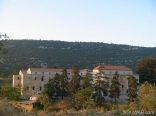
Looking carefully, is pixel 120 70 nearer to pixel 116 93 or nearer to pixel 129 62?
pixel 116 93

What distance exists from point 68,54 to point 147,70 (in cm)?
4750

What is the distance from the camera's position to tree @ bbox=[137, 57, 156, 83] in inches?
2279

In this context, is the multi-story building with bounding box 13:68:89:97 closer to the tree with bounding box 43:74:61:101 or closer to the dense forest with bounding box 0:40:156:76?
the dense forest with bounding box 0:40:156:76

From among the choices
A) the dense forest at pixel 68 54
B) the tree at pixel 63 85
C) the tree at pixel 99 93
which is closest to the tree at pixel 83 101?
the tree at pixel 99 93

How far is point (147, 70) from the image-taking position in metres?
59.6

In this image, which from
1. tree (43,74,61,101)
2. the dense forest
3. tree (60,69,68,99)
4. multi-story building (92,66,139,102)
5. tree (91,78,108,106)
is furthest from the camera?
the dense forest

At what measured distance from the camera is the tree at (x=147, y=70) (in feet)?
190

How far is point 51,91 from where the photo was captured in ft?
152

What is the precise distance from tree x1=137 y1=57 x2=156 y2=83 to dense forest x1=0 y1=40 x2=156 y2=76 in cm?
2590

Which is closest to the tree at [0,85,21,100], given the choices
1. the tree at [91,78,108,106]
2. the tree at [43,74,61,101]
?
the tree at [43,74,61,101]

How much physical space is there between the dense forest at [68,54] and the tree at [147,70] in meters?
25.9

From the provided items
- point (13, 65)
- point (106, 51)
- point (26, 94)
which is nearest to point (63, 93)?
point (26, 94)

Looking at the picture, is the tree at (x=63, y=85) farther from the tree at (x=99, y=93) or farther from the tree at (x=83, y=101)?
the tree at (x=83, y=101)

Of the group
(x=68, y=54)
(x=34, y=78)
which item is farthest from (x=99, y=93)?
(x=68, y=54)
